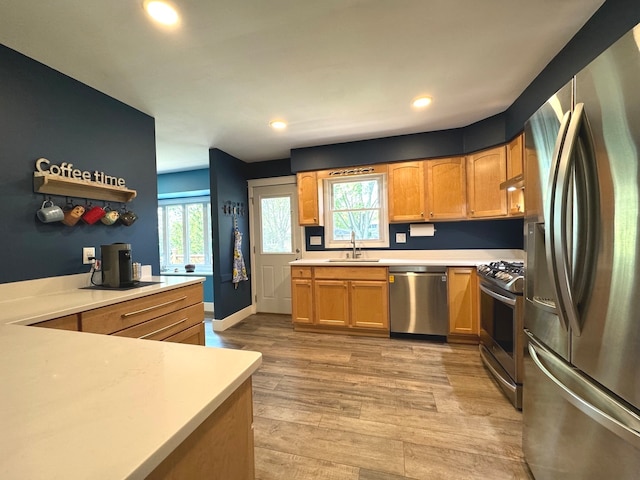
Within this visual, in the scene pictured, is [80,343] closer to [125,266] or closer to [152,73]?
[125,266]

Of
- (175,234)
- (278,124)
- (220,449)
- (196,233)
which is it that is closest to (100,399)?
(220,449)

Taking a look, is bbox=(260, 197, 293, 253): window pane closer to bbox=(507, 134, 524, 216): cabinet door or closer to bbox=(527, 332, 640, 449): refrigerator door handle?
bbox=(507, 134, 524, 216): cabinet door

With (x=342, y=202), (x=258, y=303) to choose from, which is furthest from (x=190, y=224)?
(x=342, y=202)

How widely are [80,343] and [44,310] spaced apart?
81 cm

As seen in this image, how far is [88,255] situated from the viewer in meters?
2.07

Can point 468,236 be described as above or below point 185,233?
below

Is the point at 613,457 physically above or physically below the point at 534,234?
below

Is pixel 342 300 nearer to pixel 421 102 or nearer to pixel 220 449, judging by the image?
pixel 421 102

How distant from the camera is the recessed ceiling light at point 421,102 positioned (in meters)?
2.47

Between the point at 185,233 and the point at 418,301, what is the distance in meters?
4.33

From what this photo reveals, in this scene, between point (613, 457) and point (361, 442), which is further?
point (361, 442)

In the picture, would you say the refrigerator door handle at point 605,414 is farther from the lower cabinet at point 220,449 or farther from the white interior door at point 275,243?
the white interior door at point 275,243

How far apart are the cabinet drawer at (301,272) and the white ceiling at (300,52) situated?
5.96 ft

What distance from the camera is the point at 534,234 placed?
50.0 inches
